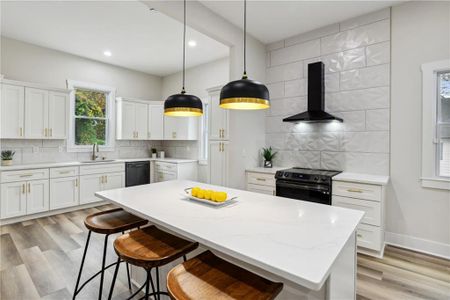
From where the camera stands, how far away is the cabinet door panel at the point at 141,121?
5.48 m

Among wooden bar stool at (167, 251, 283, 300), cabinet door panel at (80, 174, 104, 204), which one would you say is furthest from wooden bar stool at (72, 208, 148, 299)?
cabinet door panel at (80, 174, 104, 204)

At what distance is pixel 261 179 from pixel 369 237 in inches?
60.8

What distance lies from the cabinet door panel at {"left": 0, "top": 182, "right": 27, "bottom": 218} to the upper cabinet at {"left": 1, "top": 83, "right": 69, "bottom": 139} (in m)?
0.81

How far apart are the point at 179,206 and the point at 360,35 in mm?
3374

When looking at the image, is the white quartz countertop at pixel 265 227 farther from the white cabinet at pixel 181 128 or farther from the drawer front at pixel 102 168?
the white cabinet at pixel 181 128

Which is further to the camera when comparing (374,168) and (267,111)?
(267,111)

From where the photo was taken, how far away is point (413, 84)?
9.49ft

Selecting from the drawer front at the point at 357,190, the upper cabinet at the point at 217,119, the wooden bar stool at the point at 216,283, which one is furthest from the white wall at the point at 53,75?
the drawer front at the point at 357,190

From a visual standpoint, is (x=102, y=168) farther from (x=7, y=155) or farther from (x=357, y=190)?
(x=357, y=190)

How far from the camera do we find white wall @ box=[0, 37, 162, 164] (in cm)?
402

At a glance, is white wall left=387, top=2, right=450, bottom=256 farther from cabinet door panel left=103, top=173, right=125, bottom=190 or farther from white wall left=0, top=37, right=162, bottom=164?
white wall left=0, top=37, right=162, bottom=164

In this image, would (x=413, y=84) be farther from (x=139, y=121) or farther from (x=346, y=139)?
(x=139, y=121)

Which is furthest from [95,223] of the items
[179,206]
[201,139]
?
[201,139]

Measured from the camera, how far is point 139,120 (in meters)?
5.50
